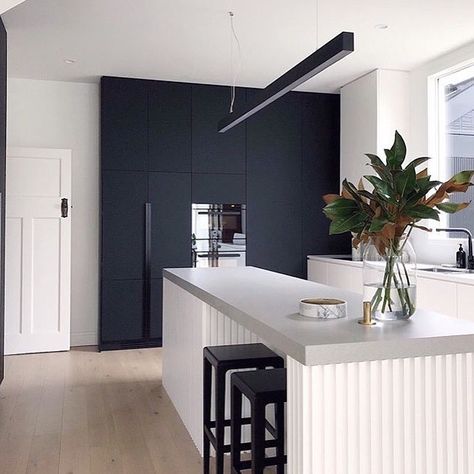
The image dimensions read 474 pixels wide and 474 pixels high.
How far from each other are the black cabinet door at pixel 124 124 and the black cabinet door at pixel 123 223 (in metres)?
0.13

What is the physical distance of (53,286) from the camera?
517 centimetres

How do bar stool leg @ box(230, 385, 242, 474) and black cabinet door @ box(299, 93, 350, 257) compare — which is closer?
bar stool leg @ box(230, 385, 242, 474)

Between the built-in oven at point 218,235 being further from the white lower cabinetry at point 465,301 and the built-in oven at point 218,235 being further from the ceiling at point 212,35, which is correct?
the white lower cabinetry at point 465,301

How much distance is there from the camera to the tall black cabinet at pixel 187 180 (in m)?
5.28

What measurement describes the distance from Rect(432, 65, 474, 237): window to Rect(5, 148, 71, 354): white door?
346 cm


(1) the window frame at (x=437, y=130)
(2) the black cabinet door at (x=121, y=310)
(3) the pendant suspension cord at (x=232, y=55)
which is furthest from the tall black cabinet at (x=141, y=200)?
(1) the window frame at (x=437, y=130)

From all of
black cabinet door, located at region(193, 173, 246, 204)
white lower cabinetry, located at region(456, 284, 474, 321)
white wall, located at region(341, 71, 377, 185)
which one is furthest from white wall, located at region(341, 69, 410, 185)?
white lower cabinetry, located at region(456, 284, 474, 321)

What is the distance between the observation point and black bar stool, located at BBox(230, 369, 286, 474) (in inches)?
76.2

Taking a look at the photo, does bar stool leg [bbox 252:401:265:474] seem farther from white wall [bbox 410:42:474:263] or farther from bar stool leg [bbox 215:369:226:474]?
white wall [bbox 410:42:474:263]

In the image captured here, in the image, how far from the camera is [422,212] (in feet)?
5.74

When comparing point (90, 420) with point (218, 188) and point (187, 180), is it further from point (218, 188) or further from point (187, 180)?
point (218, 188)

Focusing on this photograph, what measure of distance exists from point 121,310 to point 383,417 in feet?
13.0

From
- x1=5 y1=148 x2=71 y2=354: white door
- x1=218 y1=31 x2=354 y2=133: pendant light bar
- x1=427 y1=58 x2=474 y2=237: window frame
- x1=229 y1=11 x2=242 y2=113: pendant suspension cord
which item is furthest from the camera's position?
x1=5 y1=148 x2=71 y2=354: white door

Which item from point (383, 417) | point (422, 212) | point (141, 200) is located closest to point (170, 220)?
point (141, 200)
